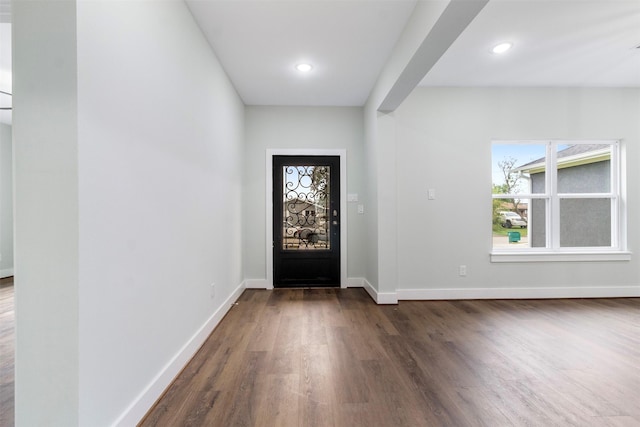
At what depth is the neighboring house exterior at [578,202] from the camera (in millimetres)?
3887

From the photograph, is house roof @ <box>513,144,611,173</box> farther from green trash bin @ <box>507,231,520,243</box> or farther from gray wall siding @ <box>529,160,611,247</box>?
green trash bin @ <box>507,231,520,243</box>

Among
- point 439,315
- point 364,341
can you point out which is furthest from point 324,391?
point 439,315

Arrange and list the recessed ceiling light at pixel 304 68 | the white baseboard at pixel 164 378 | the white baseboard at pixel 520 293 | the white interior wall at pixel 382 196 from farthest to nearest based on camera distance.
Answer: the white baseboard at pixel 520 293 → the white interior wall at pixel 382 196 → the recessed ceiling light at pixel 304 68 → the white baseboard at pixel 164 378

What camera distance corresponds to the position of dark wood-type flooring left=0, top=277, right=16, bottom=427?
1609mm

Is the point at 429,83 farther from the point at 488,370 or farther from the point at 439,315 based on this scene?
the point at 488,370

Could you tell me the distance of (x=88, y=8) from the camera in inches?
46.7

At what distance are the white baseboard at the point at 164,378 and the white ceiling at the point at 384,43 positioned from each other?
2379 millimetres

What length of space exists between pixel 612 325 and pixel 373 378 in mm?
2630

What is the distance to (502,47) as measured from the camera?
2.87 metres

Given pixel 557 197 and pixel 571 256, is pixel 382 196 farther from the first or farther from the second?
pixel 571 256

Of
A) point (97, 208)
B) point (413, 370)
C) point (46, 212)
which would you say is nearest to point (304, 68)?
point (97, 208)

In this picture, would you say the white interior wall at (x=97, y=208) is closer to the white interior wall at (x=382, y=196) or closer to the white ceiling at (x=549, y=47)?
the white interior wall at (x=382, y=196)

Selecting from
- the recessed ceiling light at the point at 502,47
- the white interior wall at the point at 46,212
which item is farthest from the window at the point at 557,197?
the white interior wall at the point at 46,212

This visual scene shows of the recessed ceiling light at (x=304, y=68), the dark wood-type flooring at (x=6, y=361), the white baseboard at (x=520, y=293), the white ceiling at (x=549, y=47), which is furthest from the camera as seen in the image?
the white baseboard at (x=520, y=293)
